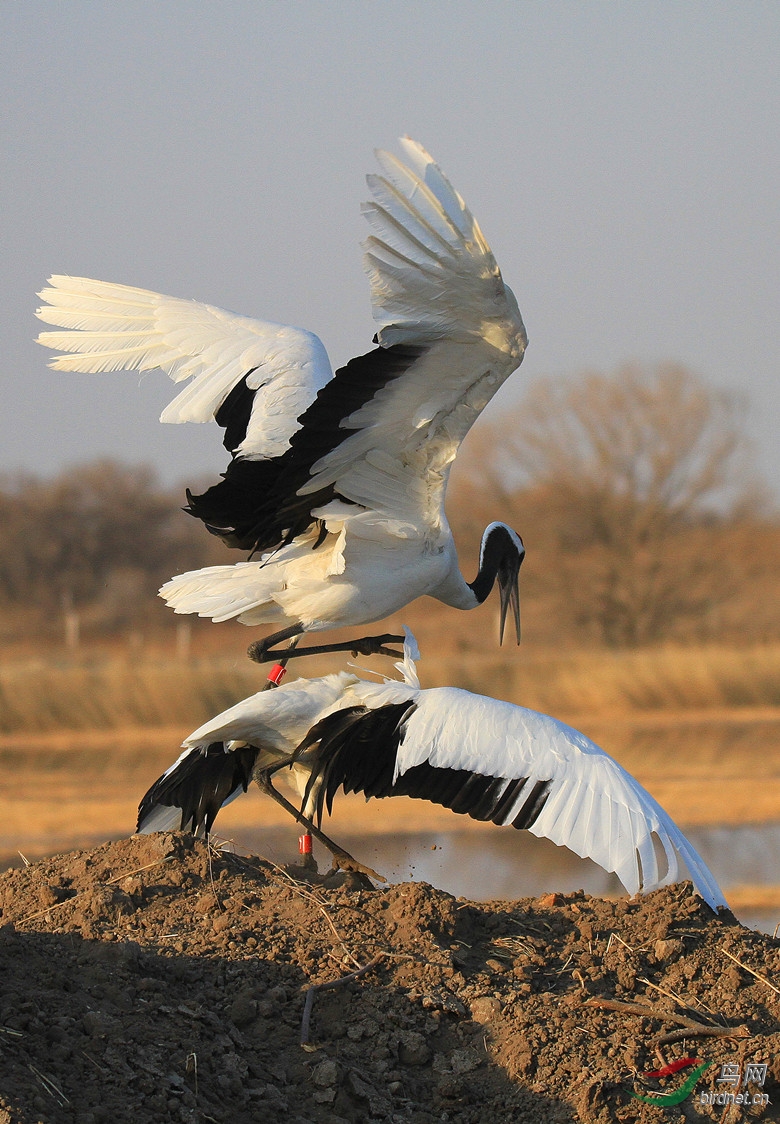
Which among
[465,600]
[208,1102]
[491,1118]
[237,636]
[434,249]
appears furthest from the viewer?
[237,636]

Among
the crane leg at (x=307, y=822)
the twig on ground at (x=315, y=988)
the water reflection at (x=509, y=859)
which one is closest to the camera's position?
the twig on ground at (x=315, y=988)

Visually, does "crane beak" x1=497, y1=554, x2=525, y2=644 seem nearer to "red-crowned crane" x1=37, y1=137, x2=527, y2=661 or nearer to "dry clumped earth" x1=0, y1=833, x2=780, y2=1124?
"red-crowned crane" x1=37, y1=137, x2=527, y2=661

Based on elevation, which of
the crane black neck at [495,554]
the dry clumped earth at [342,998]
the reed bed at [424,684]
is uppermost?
the crane black neck at [495,554]

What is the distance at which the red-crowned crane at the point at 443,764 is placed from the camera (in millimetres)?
5465

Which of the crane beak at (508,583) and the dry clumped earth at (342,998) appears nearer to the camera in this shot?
the dry clumped earth at (342,998)

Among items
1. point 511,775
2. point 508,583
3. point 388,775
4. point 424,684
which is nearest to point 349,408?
point 388,775

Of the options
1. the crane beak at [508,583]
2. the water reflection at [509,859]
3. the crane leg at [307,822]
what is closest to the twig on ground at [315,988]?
the crane leg at [307,822]

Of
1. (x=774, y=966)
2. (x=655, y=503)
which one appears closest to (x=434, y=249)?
(x=774, y=966)

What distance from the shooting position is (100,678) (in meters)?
18.6

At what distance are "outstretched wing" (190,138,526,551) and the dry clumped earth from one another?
6.84ft

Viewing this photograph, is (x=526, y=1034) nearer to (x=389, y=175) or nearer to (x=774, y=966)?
(x=774, y=966)

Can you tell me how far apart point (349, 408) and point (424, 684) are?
13.6 metres

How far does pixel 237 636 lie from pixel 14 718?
8.92 m

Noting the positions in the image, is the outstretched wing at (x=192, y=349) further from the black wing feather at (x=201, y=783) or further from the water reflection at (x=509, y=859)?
the water reflection at (x=509, y=859)
